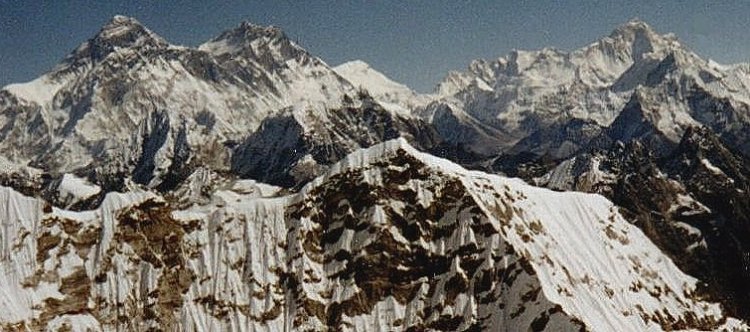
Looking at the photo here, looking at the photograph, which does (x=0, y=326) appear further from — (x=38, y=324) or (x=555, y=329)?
(x=555, y=329)

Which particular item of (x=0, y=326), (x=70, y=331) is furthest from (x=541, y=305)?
(x=0, y=326)

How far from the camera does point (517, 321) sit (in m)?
197

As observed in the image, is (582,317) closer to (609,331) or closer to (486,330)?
(609,331)

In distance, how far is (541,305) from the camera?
19612 centimetres

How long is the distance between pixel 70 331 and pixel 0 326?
15.4 meters

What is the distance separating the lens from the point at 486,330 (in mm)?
199750

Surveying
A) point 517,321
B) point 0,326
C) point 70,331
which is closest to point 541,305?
point 517,321

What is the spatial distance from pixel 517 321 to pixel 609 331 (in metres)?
22.5

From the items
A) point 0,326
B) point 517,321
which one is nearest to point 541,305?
point 517,321

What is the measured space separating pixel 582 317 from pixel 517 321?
15.2 metres

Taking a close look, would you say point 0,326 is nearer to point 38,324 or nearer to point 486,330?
point 38,324

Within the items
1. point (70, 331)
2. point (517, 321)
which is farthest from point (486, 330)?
point (70, 331)

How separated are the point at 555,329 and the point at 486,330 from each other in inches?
668

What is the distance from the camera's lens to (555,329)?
191 m
